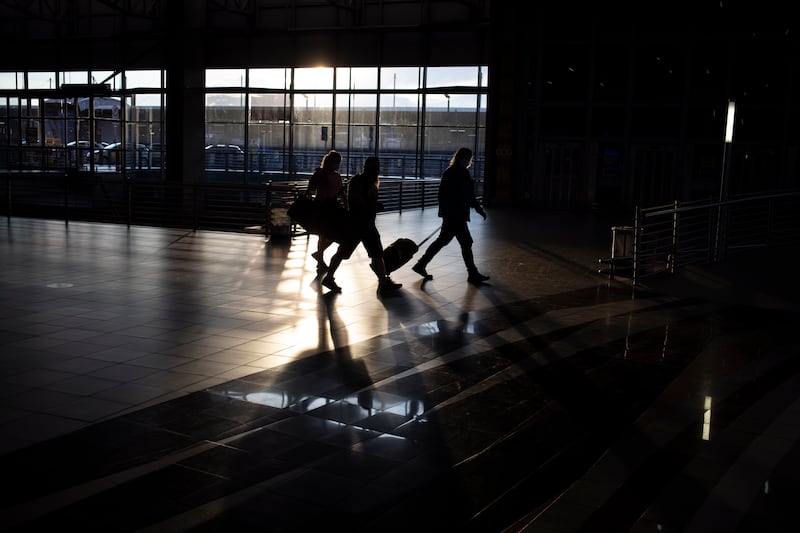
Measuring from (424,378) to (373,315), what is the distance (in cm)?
238

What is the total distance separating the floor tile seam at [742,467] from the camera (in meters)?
3.96

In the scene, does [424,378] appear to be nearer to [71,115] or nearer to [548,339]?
[548,339]

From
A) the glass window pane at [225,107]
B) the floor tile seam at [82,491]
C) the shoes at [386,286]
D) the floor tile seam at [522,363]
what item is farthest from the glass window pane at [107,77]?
the floor tile seam at [82,491]

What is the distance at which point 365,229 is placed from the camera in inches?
388

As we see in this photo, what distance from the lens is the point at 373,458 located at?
4520 millimetres

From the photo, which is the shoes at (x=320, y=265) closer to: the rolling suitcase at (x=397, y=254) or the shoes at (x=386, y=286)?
the rolling suitcase at (x=397, y=254)

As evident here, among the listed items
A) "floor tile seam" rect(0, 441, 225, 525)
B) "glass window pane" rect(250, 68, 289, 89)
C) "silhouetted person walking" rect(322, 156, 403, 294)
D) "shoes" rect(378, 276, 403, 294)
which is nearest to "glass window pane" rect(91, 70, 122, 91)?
"glass window pane" rect(250, 68, 289, 89)

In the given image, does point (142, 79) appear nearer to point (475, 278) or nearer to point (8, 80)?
point (8, 80)

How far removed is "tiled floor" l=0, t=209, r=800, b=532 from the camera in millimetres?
3918

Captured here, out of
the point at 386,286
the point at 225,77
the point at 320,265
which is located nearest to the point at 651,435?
the point at 386,286

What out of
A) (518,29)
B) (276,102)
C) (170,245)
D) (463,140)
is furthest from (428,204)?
(170,245)

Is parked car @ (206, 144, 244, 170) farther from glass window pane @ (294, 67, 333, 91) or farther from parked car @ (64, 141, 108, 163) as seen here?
parked car @ (64, 141, 108, 163)

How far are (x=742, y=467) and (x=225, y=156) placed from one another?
30314mm

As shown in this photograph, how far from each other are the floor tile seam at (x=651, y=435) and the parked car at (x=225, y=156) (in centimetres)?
2822
